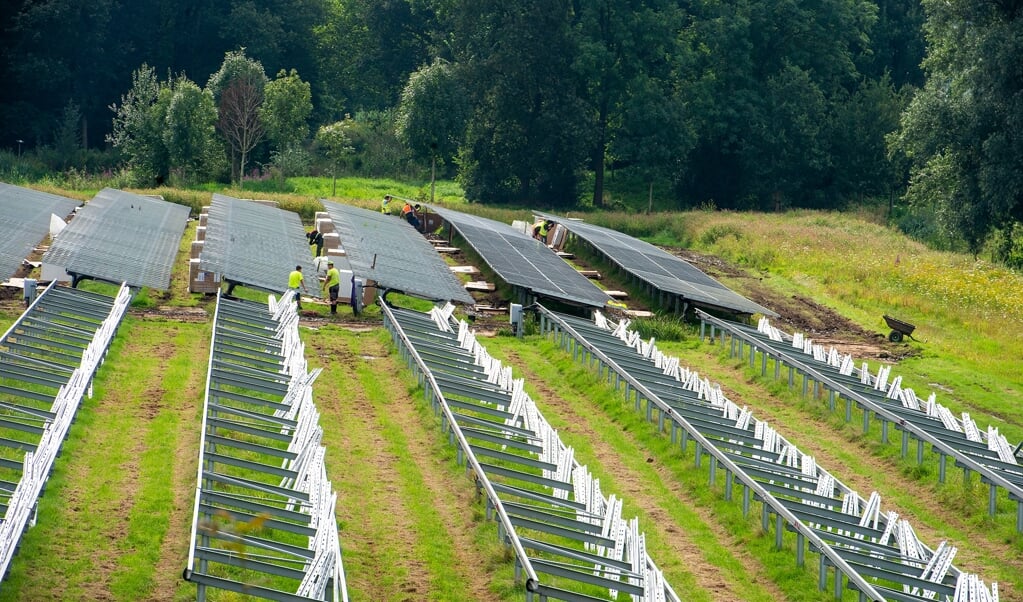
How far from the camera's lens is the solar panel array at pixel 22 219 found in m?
32.4

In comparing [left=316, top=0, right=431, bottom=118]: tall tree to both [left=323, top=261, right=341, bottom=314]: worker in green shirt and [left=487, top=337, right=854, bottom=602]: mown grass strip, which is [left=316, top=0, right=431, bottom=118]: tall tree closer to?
[left=323, top=261, right=341, bottom=314]: worker in green shirt

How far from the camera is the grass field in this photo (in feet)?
49.6

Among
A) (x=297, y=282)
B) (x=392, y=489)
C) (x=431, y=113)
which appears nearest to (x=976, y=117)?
(x=297, y=282)

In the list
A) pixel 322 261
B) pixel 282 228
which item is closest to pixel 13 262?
pixel 322 261

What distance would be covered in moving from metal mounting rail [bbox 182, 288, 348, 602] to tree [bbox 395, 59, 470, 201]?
36.4 m

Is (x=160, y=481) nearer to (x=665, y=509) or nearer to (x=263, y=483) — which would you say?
(x=263, y=483)

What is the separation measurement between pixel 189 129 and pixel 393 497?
42.9 m

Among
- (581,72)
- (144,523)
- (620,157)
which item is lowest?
(144,523)

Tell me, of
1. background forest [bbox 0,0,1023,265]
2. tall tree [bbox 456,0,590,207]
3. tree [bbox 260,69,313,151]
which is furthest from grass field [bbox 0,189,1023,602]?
tall tree [bbox 456,0,590,207]

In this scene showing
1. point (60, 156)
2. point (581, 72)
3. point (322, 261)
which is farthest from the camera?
point (60, 156)

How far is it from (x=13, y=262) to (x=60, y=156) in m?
43.1

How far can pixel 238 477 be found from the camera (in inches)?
691

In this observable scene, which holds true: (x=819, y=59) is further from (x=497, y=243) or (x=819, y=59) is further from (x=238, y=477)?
(x=238, y=477)

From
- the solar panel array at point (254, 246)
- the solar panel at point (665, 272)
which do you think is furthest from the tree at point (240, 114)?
the solar panel at point (665, 272)
